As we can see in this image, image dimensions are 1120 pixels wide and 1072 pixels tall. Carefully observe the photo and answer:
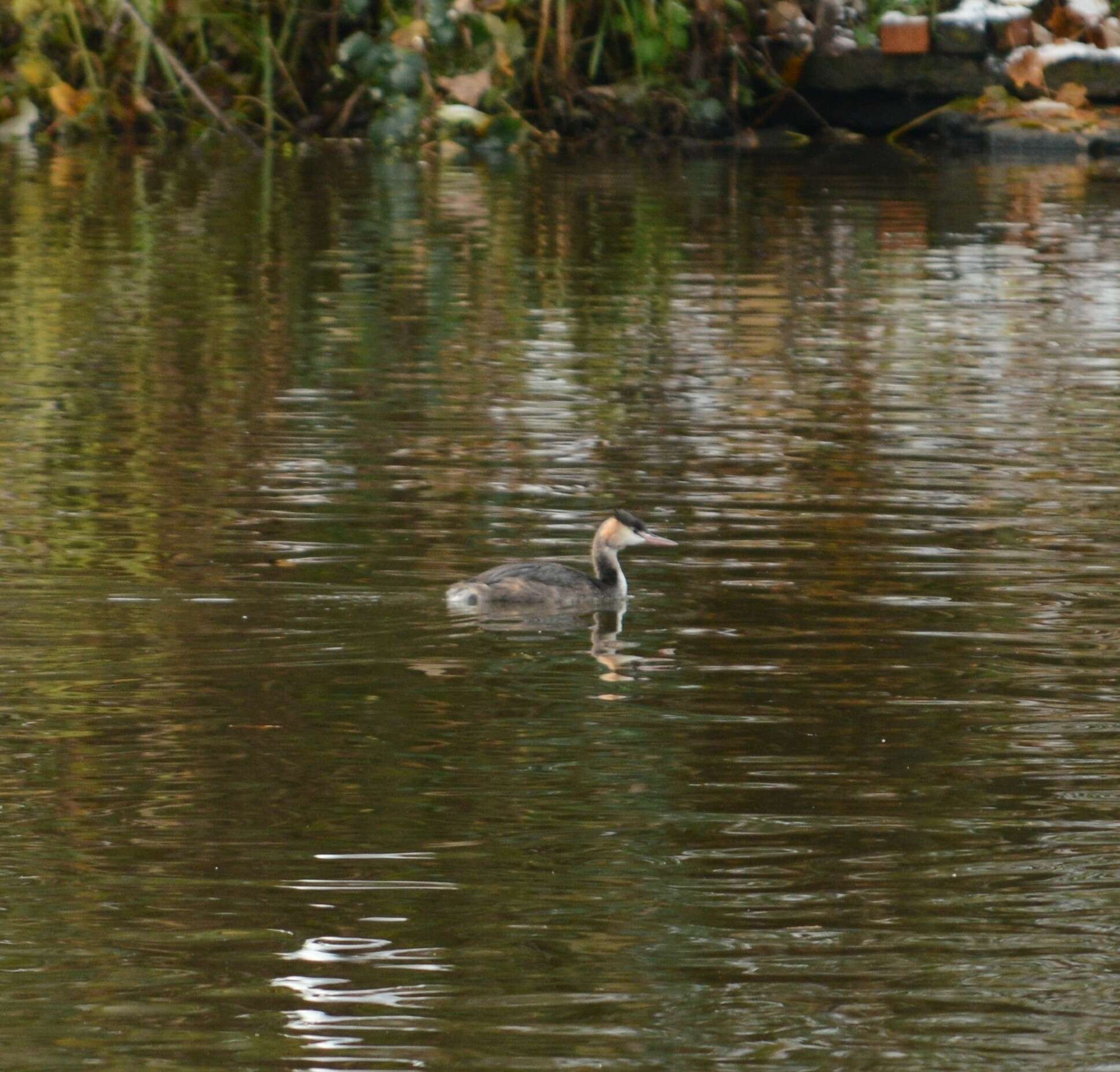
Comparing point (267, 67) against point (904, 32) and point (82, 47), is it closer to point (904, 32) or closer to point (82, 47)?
point (82, 47)

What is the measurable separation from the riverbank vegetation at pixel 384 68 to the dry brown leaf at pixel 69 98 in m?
0.02

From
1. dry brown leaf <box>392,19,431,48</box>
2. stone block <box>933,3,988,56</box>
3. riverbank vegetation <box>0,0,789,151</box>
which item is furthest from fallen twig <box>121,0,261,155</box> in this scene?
stone block <box>933,3,988,56</box>

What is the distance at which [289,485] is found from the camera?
10617 millimetres

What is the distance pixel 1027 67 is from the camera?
2997 cm

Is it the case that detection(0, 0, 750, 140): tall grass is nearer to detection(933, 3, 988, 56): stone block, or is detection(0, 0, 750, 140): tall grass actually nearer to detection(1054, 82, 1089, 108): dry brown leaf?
detection(933, 3, 988, 56): stone block

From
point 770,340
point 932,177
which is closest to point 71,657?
point 770,340

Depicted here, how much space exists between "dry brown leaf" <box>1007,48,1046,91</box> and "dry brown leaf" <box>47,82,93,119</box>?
9.88m

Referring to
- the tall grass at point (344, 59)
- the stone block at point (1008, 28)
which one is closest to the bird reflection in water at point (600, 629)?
the tall grass at point (344, 59)

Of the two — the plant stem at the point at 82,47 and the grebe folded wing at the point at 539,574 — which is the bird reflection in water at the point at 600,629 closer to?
the grebe folded wing at the point at 539,574

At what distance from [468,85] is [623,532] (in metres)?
19.9

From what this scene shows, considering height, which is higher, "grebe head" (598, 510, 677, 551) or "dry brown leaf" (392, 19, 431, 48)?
"dry brown leaf" (392, 19, 431, 48)

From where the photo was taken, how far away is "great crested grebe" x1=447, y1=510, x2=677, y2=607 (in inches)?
336

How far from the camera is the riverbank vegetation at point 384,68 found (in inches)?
1102

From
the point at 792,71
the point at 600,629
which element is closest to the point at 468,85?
the point at 792,71
